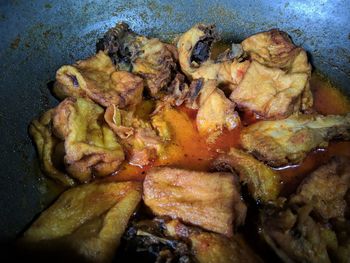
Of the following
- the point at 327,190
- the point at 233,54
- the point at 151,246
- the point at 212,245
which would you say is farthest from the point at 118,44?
the point at 327,190

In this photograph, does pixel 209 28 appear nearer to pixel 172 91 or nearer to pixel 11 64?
pixel 172 91

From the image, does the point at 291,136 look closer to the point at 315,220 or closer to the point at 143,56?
the point at 315,220

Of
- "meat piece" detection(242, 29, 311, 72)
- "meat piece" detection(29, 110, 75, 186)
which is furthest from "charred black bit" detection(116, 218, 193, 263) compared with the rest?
"meat piece" detection(242, 29, 311, 72)

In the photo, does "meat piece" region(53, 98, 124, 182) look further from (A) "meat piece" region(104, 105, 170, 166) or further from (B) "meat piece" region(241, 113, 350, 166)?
(B) "meat piece" region(241, 113, 350, 166)

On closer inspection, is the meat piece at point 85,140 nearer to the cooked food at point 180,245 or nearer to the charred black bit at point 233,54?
the cooked food at point 180,245

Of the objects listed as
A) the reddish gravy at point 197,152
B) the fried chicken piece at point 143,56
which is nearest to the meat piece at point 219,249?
the reddish gravy at point 197,152

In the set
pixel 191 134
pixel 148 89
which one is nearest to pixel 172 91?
pixel 148 89
